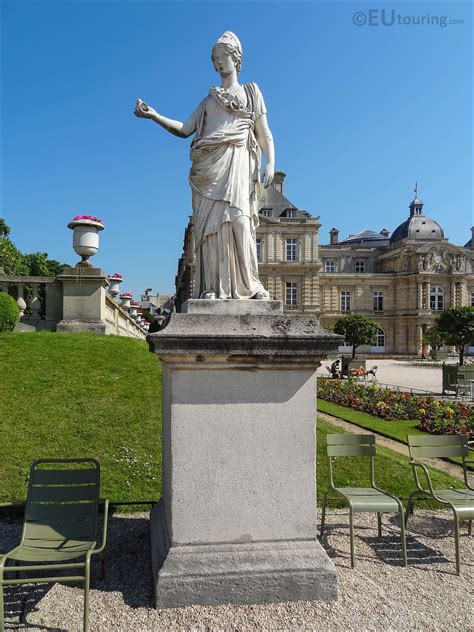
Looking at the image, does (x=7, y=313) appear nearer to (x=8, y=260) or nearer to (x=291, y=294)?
(x=8, y=260)

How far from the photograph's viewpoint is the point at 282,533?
11.2 feet

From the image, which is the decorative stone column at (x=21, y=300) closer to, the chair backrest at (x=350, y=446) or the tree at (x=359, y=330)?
the chair backrest at (x=350, y=446)

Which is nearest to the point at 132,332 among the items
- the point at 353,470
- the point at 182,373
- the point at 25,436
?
the point at 25,436

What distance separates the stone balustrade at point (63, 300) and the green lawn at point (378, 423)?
6.28m

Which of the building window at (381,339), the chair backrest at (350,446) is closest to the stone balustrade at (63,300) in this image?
the chair backrest at (350,446)

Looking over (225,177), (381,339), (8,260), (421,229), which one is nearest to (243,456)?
(225,177)

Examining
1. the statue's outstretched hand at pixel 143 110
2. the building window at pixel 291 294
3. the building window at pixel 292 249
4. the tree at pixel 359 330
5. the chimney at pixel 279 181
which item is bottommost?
the tree at pixel 359 330

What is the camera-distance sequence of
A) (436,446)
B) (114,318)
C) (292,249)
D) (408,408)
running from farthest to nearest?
1. (292,249)
2. (114,318)
3. (408,408)
4. (436,446)

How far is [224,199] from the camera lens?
365cm

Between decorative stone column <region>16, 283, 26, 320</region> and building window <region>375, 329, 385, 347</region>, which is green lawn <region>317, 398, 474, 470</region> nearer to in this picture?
decorative stone column <region>16, 283, 26, 320</region>

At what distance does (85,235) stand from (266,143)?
25.3ft

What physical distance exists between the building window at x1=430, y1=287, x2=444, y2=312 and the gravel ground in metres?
57.1

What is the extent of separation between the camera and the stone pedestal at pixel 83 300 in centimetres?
1066

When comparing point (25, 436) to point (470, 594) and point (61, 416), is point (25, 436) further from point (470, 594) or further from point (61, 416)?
point (470, 594)
